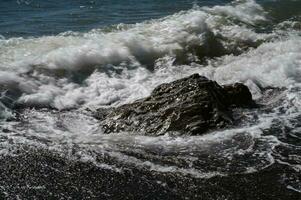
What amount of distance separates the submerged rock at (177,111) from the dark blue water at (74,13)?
→ 547 centimetres

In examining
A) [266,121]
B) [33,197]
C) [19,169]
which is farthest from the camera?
[266,121]

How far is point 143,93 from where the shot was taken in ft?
27.6

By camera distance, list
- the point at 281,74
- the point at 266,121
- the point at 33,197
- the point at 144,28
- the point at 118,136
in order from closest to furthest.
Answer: the point at 33,197, the point at 118,136, the point at 266,121, the point at 281,74, the point at 144,28

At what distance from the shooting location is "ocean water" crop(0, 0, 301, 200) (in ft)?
17.7

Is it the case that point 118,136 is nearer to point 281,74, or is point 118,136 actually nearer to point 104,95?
point 104,95

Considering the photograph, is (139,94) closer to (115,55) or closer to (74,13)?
(115,55)

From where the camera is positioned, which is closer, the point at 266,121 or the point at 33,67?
the point at 266,121

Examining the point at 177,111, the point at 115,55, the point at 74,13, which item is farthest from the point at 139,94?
the point at 74,13

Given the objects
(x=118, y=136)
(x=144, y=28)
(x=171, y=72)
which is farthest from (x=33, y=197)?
(x=144, y=28)

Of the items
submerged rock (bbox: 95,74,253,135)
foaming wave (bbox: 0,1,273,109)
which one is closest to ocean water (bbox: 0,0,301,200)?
foaming wave (bbox: 0,1,273,109)

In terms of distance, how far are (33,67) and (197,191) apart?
5.08 meters

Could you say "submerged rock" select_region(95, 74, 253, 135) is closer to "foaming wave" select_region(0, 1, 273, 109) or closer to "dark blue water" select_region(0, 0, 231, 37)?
"foaming wave" select_region(0, 1, 273, 109)

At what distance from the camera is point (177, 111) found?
6.89 metres

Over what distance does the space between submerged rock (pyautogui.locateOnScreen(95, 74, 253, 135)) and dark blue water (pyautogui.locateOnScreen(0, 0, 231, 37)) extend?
18.0 feet
